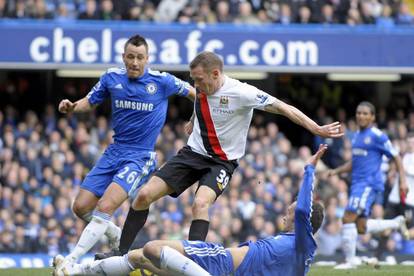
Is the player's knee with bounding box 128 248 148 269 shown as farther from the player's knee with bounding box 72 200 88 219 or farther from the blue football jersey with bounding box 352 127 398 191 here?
the blue football jersey with bounding box 352 127 398 191

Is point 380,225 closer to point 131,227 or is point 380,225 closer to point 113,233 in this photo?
point 113,233

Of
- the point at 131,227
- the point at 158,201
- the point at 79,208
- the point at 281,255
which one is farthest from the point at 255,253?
the point at 158,201

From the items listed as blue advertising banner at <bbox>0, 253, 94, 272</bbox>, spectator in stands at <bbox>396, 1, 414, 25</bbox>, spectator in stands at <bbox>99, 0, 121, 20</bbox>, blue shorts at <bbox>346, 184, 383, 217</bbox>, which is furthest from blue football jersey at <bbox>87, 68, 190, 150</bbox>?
spectator in stands at <bbox>396, 1, 414, 25</bbox>

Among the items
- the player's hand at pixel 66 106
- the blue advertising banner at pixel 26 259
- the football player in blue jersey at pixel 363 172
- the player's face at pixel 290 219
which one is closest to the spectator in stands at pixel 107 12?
the blue advertising banner at pixel 26 259

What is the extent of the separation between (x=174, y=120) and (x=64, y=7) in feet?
10.3

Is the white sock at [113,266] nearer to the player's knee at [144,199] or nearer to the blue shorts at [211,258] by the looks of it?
the blue shorts at [211,258]

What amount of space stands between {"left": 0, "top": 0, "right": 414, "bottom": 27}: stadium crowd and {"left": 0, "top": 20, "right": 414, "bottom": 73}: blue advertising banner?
0.39m

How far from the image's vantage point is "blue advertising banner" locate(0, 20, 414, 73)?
23.0m

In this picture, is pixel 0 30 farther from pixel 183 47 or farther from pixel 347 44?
pixel 347 44

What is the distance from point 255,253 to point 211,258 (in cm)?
38

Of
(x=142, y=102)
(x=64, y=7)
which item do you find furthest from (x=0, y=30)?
(x=142, y=102)

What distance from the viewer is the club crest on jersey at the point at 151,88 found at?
12.9 metres

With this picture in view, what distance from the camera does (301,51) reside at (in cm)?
2370

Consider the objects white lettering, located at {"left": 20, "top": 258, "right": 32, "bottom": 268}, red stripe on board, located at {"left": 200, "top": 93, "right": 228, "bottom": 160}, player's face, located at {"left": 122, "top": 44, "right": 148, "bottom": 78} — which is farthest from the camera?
white lettering, located at {"left": 20, "top": 258, "right": 32, "bottom": 268}
